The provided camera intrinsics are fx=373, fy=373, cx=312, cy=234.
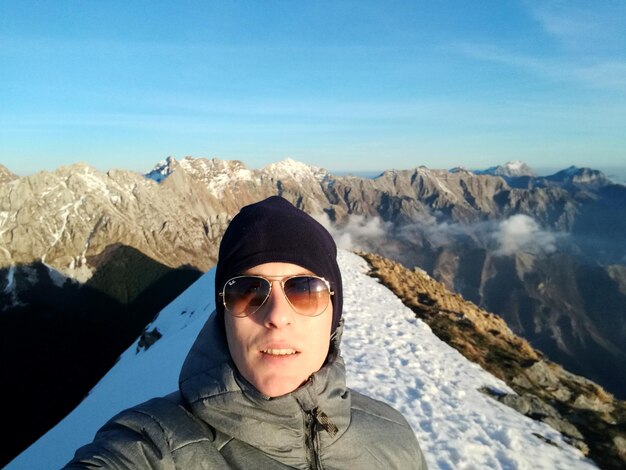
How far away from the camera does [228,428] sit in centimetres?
244

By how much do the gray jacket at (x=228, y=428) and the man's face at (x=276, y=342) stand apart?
8 cm

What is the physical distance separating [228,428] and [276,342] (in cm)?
62

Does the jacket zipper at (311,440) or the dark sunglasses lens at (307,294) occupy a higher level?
the dark sunglasses lens at (307,294)

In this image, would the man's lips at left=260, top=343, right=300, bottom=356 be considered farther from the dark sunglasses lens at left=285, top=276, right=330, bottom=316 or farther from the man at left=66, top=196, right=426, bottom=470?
the dark sunglasses lens at left=285, top=276, right=330, bottom=316

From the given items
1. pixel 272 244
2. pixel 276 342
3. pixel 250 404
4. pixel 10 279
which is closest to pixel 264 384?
pixel 250 404

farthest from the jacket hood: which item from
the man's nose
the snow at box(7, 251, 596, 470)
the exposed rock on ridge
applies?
the exposed rock on ridge

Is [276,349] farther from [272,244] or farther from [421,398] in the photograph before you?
[421,398]

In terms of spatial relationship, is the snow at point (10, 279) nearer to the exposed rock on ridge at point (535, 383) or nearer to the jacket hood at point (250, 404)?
the exposed rock on ridge at point (535, 383)

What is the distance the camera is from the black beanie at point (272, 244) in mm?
2783

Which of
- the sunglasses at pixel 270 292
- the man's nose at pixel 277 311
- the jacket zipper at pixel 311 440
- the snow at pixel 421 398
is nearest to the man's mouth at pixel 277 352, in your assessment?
the man's nose at pixel 277 311

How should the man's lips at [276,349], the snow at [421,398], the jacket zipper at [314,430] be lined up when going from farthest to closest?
the snow at [421,398]
the jacket zipper at [314,430]
the man's lips at [276,349]

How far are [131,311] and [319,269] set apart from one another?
160m

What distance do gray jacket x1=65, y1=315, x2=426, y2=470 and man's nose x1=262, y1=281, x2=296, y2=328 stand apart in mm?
396

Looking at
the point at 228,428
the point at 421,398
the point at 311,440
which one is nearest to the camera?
the point at 228,428
